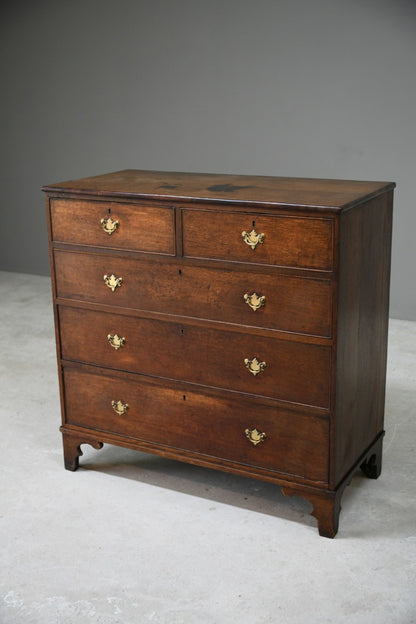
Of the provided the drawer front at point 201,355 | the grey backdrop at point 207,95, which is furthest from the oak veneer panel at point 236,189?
the grey backdrop at point 207,95

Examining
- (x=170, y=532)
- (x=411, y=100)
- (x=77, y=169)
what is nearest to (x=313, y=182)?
(x=170, y=532)

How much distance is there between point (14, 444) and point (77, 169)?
2915 millimetres

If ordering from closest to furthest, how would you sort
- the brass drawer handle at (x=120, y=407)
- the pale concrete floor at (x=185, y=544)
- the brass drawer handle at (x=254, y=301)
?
1. the pale concrete floor at (x=185, y=544)
2. the brass drawer handle at (x=254, y=301)
3. the brass drawer handle at (x=120, y=407)

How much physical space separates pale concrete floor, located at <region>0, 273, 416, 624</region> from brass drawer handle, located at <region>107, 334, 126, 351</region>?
0.53 metres

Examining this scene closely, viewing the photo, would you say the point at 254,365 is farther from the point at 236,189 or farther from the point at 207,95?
the point at 207,95

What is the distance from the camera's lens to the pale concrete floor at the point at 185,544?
2.29m

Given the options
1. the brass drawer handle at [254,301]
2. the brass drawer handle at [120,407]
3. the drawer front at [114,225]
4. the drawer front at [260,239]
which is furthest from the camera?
the brass drawer handle at [120,407]

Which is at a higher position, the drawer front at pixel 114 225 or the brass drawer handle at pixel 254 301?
the drawer front at pixel 114 225

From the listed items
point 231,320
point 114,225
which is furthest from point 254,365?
point 114,225

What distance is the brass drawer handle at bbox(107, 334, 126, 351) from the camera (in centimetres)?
288

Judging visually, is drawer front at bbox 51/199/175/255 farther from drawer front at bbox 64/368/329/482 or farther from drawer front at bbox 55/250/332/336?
drawer front at bbox 64/368/329/482

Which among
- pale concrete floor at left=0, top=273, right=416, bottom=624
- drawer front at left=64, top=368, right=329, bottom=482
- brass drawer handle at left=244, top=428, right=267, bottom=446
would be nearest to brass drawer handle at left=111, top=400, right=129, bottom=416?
drawer front at left=64, top=368, right=329, bottom=482

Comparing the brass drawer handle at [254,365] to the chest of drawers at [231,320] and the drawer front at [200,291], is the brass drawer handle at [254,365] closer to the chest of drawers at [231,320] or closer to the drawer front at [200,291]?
the chest of drawers at [231,320]

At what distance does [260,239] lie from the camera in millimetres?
2494
